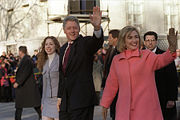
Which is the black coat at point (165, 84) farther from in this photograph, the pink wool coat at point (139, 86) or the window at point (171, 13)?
the window at point (171, 13)

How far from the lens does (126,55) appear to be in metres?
4.81

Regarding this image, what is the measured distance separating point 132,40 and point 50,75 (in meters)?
Answer: 1.92

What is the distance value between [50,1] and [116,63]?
67.4 ft

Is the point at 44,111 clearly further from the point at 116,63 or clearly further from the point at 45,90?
the point at 116,63

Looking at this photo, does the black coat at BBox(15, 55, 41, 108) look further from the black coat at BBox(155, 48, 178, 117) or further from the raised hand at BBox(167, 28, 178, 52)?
the raised hand at BBox(167, 28, 178, 52)

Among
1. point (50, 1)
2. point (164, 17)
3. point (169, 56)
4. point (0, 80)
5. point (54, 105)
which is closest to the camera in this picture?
point (169, 56)

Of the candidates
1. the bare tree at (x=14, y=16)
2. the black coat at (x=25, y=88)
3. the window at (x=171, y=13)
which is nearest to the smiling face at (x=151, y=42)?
the black coat at (x=25, y=88)

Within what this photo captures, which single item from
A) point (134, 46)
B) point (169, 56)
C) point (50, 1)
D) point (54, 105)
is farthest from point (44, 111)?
point (50, 1)

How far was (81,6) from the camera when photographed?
25359 mm

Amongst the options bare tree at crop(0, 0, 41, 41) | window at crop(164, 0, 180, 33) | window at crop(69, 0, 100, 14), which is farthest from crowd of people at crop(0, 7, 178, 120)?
window at crop(164, 0, 180, 33)

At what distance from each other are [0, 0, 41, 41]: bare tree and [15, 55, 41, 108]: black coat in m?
16.2

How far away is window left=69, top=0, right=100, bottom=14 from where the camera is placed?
2494 centimetres

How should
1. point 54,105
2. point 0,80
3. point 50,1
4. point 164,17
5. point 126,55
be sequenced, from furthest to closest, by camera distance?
point 164,17 < point 50,1 < point 0,80 < point 54,105 < point 126,55

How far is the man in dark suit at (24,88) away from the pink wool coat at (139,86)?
529 cm
